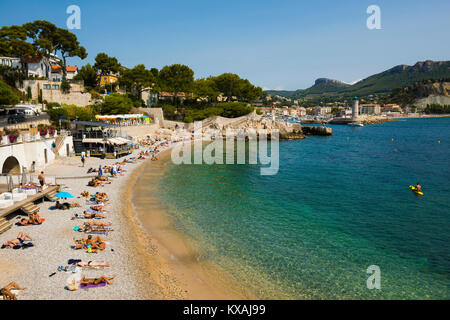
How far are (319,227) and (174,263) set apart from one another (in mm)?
9398

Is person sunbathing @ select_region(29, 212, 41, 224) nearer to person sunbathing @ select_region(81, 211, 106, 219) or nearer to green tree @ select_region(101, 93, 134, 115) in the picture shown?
person sunbathing @ select_region(81, 211, 106, 219)

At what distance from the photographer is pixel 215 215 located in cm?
1919

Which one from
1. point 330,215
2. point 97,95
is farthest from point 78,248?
point 97,95

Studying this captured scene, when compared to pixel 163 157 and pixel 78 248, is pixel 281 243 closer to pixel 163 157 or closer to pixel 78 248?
pixel 78 248

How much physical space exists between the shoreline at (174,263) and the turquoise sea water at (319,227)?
0.62 metres

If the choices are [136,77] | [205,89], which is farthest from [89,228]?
[205,89]

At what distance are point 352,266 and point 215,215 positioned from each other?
899 centimetres

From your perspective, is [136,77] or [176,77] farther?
[176,77]

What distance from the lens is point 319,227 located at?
1755 centimetres

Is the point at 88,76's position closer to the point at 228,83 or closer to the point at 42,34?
the point at 42,34

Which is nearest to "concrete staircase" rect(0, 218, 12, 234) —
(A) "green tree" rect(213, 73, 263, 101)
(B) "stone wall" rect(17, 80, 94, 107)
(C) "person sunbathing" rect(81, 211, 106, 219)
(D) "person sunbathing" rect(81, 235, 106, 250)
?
(C) "person sunbathing" rect(81, 211, 106, 219)

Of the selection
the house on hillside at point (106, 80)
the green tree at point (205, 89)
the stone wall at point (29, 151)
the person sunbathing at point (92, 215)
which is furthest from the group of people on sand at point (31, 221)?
the green tree at point (205, 89)

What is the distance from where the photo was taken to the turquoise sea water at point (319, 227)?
11.9 meters

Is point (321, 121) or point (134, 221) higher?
point (321, 121)
